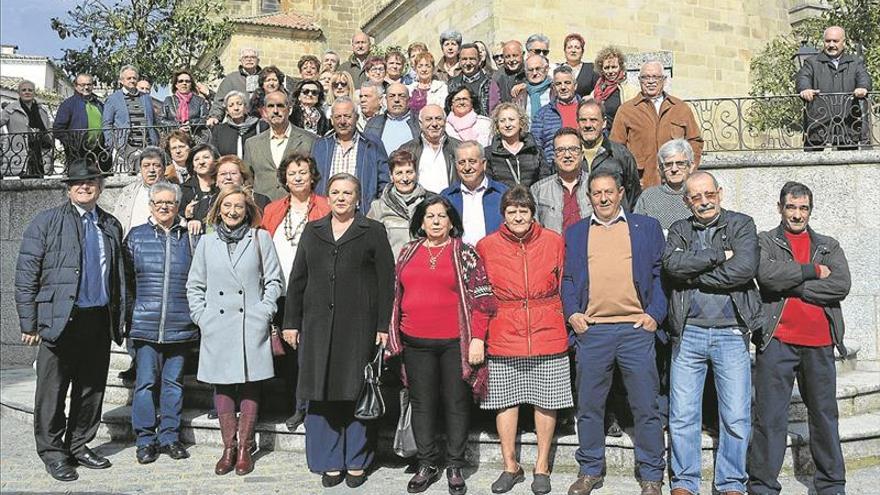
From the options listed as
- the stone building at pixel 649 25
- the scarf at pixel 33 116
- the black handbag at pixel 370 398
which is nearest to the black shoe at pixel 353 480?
the black handbag at pixel 370 398

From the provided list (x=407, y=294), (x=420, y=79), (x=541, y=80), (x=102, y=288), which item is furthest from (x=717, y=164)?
(x=102, y=288)

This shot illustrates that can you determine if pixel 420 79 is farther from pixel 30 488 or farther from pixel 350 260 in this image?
pixel 30 488

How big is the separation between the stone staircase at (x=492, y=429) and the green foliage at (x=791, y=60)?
15.3ft

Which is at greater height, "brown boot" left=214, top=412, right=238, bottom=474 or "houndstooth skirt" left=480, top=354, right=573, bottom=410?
"houndstooth skirt" left=480, top=354, right=573, bottom=410

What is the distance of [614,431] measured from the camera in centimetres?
591

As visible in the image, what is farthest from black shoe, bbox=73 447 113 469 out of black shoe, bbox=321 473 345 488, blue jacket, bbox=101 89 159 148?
blue jacket, bbox=101 89 159 148

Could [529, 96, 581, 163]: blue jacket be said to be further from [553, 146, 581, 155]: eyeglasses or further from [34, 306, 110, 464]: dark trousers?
[34, 306, 110, 464]: dark trousers

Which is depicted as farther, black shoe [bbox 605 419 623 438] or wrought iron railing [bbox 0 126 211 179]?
wrought iron railing [bbox 0 126 211 179]

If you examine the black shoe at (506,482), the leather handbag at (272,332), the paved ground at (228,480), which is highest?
the leather handbag at (272,332)

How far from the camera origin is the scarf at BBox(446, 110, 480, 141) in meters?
7.35

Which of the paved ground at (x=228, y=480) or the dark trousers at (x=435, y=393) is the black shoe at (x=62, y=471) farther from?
the dark trousers at (x=435, y=393)

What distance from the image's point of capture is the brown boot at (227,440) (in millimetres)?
5805

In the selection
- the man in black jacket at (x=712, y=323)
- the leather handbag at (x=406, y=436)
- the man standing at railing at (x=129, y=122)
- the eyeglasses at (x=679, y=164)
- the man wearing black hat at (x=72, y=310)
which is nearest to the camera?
the man in black jacket at (x=712, y=323)

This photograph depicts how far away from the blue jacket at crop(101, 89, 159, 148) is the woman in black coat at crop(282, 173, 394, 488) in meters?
6.27
